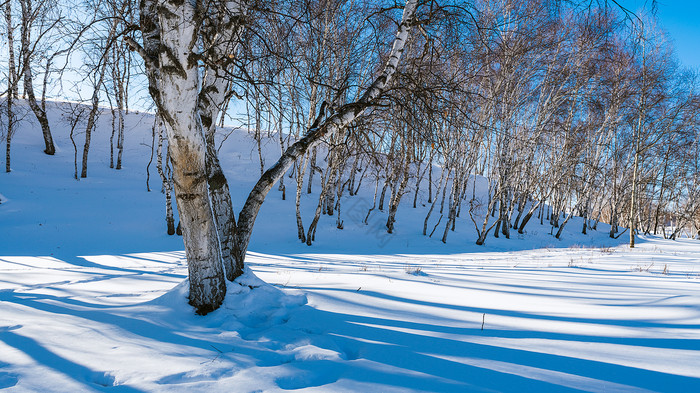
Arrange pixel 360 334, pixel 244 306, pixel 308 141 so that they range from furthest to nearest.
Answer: pixel 308 141 → pixel 244 306 → pixel 360 334

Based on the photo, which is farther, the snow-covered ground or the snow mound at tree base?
the snow mound at tree base

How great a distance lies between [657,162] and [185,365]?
30122 millimetres

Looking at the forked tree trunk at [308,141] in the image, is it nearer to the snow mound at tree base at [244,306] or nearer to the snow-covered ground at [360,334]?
the snow mound at tree base at [244,306]

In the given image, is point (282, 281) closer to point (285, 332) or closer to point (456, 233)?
point (285, 332)

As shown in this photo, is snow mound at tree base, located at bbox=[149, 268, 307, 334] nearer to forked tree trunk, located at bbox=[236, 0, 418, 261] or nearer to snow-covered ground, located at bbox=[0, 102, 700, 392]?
snow-covered ground, located at bbox=[0, 102, 700, 392]

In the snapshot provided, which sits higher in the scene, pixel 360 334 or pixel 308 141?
pixel 308 141

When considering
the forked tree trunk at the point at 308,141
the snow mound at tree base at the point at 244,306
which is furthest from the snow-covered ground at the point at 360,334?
the forked tree trunk at the point at 308,141

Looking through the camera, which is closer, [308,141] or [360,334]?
[360,334]

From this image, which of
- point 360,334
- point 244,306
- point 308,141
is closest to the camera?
point 360,334

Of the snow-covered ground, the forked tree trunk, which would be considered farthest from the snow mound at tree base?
the forked tree trunk

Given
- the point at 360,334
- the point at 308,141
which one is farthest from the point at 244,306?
the point at 308,141

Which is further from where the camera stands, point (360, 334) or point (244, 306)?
point (244, 306)

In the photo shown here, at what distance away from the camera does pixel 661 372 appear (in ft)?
5.62

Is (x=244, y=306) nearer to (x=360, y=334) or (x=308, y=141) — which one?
(x=360, y=334)
